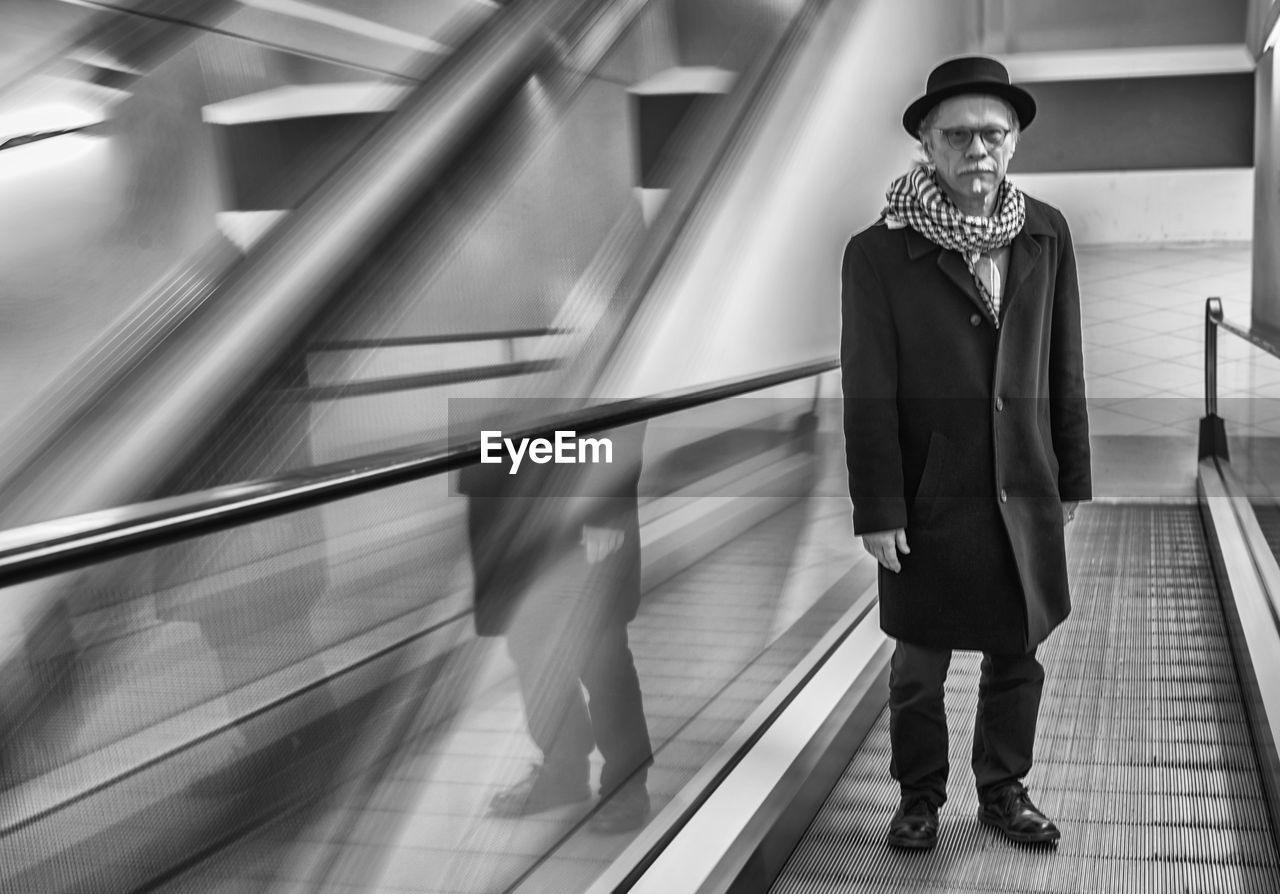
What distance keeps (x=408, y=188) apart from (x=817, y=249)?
232 centimetres

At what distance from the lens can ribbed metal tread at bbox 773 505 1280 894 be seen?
2.22 meters

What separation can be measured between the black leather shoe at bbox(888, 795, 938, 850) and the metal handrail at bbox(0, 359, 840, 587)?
1131mm

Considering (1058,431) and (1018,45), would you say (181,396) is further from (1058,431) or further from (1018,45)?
(1018,45)

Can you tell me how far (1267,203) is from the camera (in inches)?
300

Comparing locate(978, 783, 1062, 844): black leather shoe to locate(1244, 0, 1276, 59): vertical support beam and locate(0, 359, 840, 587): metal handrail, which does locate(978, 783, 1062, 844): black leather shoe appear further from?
locate(1244, 0, 1276, 59): vertical support beam

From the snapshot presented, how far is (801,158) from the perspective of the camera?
5230 millimetres

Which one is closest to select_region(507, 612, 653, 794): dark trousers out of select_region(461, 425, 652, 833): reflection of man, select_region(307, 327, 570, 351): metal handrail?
select_region(461, 425, 652, 833): reflection of man

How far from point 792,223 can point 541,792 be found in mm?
3670

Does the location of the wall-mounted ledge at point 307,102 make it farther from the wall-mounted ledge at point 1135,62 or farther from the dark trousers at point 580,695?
the wall-mounted ledge at point 1135,62

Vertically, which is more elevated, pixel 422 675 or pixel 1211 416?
pixel 422 675

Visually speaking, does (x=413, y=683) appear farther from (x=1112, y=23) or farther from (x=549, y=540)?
(x=1112, y=23)

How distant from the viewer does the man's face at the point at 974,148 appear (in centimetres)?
211

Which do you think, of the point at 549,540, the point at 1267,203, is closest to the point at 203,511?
the point at 549,540

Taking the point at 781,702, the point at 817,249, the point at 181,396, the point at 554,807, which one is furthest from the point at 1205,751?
the point at 817,249
